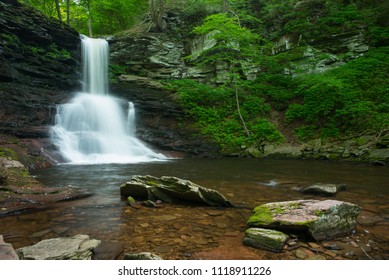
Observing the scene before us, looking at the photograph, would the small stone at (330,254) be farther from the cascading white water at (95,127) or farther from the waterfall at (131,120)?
the waterfall at (131,120)

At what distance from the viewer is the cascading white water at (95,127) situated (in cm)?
1105

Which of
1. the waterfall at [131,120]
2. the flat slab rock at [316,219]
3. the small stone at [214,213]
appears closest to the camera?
the flat slab rock at [316,219]

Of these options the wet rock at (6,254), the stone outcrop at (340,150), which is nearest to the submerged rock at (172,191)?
the wet rock at (6,254)

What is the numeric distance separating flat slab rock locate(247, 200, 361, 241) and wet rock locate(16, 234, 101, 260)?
76.1 inches

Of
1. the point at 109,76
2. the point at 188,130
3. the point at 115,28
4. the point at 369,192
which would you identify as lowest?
the point at 369,192

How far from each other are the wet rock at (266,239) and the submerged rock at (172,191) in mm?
1400

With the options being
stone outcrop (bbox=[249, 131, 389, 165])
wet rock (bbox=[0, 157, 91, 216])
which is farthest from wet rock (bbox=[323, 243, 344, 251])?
stone outcrop (bbox=[249, 131, 389, 165])

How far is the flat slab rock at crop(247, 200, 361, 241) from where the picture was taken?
273 cm

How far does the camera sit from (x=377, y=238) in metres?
2.82

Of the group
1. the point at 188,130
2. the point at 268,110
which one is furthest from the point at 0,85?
the point at 268,110

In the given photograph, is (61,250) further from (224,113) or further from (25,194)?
(224,113)

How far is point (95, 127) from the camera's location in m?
13.5

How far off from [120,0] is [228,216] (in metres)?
24.3

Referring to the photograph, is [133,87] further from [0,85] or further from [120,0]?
[120,0]
